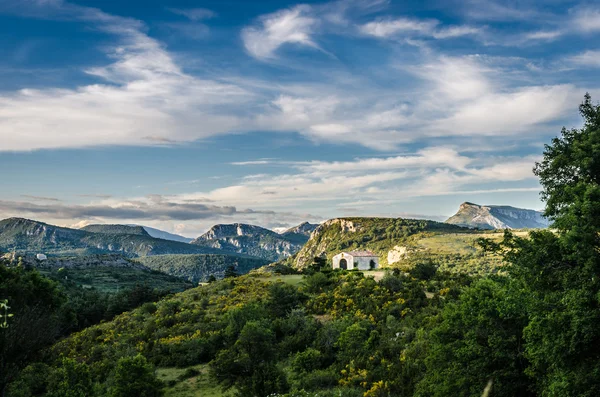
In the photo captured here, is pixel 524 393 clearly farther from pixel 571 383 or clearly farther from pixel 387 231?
pixel 387 231

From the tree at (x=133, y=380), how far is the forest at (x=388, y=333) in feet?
0.21

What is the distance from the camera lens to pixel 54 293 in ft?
108

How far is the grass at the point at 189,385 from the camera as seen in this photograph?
25.8 metres

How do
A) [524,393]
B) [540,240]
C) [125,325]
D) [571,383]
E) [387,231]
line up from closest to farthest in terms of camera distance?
[571,383]
[540,240]
[524,393]
[125,325]
[387,231]

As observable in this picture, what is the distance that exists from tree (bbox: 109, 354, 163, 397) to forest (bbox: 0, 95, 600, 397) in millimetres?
63

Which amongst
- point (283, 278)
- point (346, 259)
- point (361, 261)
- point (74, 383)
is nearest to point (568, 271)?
point (74, 383)

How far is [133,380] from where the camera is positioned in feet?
74.5

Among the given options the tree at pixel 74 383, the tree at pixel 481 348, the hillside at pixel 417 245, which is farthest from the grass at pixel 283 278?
the tree at pixel 481 348

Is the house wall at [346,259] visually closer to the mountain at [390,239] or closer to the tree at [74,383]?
the tree at [74,383]

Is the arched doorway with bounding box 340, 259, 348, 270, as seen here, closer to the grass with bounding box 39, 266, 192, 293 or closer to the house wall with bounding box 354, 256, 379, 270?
the house wall with bounding box 354, 256, 379, 270

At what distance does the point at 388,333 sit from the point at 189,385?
1383 cm

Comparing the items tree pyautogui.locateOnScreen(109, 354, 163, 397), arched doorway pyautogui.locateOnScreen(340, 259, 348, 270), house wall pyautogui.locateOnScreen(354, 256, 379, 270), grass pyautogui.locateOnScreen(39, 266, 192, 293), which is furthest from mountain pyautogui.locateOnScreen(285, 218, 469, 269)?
tree pyautogui.locateOnScreen(109, 354, 163, 397)

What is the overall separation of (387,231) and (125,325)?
151m

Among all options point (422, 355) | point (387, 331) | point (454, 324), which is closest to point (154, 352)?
point (387, 331)
